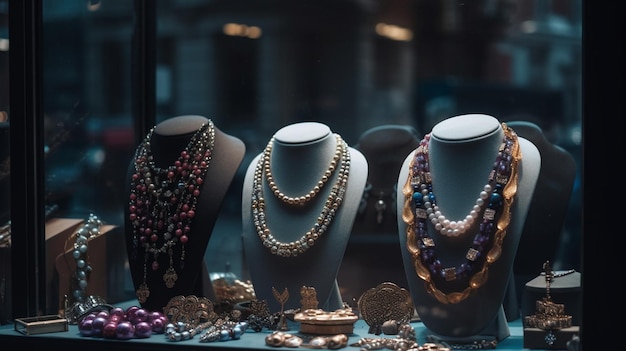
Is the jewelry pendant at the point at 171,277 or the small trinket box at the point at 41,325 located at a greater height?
the jewelry pendant at the point at 171,277

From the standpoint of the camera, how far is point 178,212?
2.66 metres

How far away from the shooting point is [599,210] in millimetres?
2014

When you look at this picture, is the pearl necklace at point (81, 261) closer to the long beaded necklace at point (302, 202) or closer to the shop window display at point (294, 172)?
the shop window display at point (294, 172)

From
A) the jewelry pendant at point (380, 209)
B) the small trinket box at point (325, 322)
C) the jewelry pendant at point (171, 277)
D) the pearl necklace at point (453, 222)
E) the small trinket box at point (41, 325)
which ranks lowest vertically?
the small trinket box at point (41, 325)

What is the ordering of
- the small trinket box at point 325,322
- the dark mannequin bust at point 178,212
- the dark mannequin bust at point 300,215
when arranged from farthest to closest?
the dark mannequin bust at point 178,212 < the dark mannequin bust at point 300,215 < the small trinket box at point 325,322

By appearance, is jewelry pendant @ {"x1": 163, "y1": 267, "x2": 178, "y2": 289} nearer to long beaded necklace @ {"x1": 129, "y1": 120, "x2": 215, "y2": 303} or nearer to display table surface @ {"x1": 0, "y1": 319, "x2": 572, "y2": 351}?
long beaded necklace @ {"x1": 129, "y1": 120, "x2": 215, "y2": 303}

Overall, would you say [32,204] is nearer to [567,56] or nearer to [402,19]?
[402,19]

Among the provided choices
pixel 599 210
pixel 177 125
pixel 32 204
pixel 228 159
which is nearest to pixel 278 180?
pixel 228 159

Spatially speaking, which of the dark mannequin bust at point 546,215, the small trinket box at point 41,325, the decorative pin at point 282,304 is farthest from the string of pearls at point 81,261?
the dark mannequin bust at point 546,215

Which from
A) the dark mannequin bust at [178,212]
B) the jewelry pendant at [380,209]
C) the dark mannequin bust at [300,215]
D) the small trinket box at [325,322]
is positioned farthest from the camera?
the jewelry pendant at [380,209]

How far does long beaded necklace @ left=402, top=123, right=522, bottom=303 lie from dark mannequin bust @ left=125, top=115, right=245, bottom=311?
0.56 metres

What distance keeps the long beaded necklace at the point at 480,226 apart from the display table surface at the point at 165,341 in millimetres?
171

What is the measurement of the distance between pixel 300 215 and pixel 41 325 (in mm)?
750

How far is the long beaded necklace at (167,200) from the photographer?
8.71 ft
